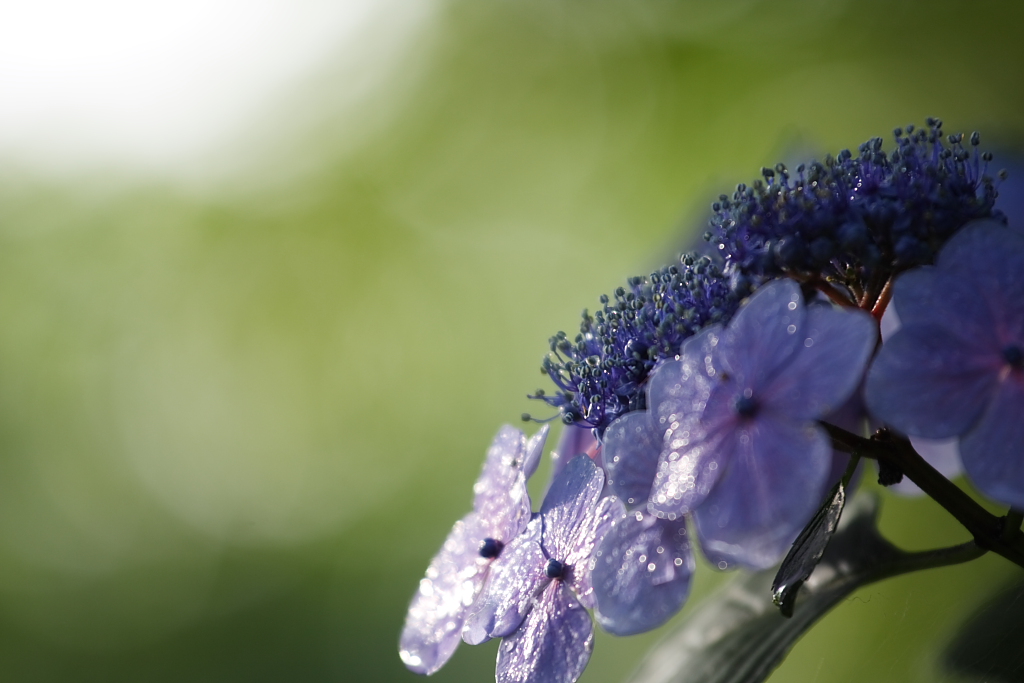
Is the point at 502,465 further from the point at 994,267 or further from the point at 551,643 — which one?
the point at 994,267

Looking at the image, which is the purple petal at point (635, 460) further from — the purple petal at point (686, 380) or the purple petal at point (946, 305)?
the purple petal at point (946, 305)

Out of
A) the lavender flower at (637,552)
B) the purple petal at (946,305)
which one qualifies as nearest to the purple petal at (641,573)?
the lavender flower at (637,552)

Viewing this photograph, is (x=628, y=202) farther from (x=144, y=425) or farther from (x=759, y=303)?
(x=759, y=303)

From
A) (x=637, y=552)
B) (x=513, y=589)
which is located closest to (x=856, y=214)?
(x=637, y=552)

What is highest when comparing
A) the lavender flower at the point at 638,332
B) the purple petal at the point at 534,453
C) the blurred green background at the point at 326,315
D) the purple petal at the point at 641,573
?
the blurred green background at the point at 326,315

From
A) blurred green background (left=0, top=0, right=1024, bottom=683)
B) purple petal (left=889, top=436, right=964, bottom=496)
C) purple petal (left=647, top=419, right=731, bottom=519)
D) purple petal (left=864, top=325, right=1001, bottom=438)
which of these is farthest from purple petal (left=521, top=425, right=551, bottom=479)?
blurred green background (left=0, top=0, right=1024, bottom=683)

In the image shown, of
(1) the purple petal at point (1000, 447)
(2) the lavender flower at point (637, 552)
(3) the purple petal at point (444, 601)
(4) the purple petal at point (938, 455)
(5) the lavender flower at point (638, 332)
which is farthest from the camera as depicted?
(4) the purple petal at point (938, 455)
